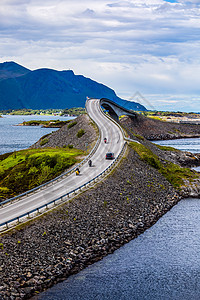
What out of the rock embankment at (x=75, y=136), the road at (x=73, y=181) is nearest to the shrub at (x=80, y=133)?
the rock embankment at (x=75, y=136)

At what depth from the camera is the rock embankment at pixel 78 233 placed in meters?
36.4

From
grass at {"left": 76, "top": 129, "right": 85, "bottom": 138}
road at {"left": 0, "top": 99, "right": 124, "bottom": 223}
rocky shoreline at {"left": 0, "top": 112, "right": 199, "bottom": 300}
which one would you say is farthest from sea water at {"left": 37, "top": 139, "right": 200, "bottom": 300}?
grass at {"left": 76, "top": 129, "right": 85, "bottom": 138}

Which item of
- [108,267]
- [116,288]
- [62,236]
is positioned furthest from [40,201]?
[116,288]

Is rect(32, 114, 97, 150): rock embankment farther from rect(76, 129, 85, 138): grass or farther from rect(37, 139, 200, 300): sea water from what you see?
rect(37, 139, 200, 300): sea water

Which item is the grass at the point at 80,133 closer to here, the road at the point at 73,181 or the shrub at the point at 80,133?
the shrub at the point at 80,133

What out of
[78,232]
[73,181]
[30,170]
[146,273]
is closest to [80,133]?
[30,170]

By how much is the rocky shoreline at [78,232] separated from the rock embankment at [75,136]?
36175mm

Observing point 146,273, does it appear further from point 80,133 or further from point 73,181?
point 80,133

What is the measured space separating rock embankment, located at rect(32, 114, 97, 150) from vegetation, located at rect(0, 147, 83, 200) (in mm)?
17808

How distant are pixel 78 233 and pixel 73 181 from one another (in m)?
19.1

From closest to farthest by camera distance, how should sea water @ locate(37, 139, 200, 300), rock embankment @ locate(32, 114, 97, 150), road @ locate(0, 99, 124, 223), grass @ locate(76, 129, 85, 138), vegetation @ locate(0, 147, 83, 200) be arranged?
sea water @ locate(37, 139, 200, 300) → road @ locate(0, 99, 124, 223) → vegetation @ locate(0, 147, 83, 200) → rock embankment @ locate(32, 114, 97, 150) → grass @ locate(76, 129, 85, 138)

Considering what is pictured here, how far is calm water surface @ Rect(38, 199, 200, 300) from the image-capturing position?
36.4m

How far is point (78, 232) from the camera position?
46438mm

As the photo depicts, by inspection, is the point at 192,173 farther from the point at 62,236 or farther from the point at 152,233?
the point at 62,236
